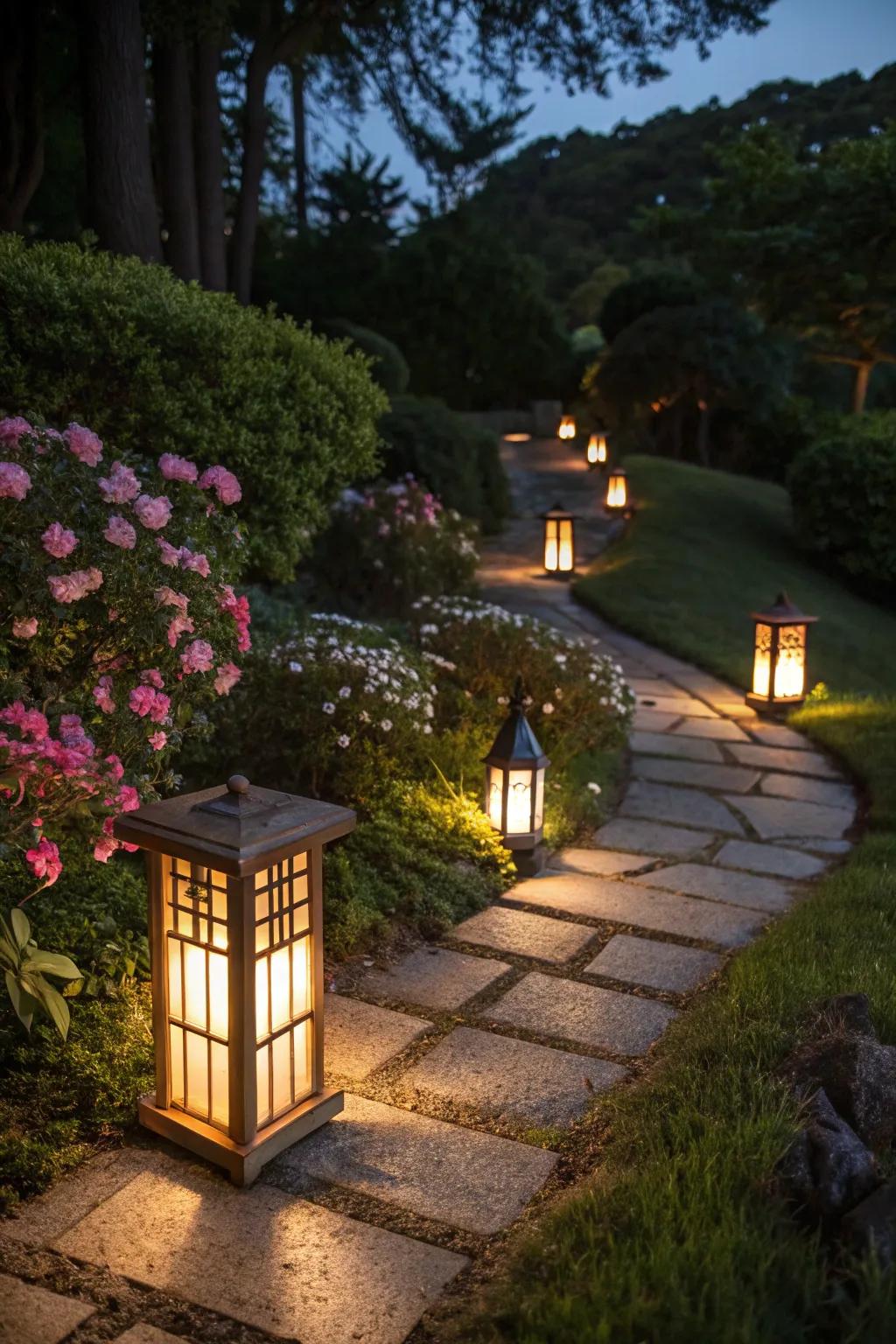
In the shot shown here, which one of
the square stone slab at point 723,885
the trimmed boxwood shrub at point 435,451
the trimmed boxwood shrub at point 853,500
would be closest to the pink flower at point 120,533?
the square stone slab at point 723,885

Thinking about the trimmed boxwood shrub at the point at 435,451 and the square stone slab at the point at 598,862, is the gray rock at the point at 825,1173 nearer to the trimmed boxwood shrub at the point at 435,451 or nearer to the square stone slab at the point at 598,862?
the square stone slab at the point at 598,862

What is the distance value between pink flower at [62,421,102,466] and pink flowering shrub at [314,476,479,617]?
20.2 ft

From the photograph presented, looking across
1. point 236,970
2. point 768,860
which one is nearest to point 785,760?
point 768,860

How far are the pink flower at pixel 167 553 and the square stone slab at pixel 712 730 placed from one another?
4.72m

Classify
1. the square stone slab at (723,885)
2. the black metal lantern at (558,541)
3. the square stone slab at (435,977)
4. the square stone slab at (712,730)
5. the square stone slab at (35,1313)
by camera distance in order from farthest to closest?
the black metal lantern at (558,541)
the square stone slab at (712,730)
the square stone slab at (723,885)
the square stone slab at (435,977)
the square stone slab at (35,1313)

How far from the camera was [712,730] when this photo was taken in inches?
302

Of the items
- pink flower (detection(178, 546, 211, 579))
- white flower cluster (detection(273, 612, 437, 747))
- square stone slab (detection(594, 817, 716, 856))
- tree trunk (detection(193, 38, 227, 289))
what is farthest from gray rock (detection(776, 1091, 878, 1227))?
tree trunk (detection(193, 38, 227, 289))

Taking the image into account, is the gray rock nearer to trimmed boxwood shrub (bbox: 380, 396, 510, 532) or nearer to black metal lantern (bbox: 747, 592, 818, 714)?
black metal lantern (bbox: 747, 592, 818, 714)

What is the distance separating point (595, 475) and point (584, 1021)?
59.5 feet

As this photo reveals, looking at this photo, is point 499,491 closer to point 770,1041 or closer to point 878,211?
point 878,211

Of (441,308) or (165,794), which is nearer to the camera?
(165,794)

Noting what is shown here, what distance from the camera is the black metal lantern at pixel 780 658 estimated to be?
792 cm

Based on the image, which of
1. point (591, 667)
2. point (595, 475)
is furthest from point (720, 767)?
point (595, 475)

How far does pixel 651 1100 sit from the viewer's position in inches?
114
